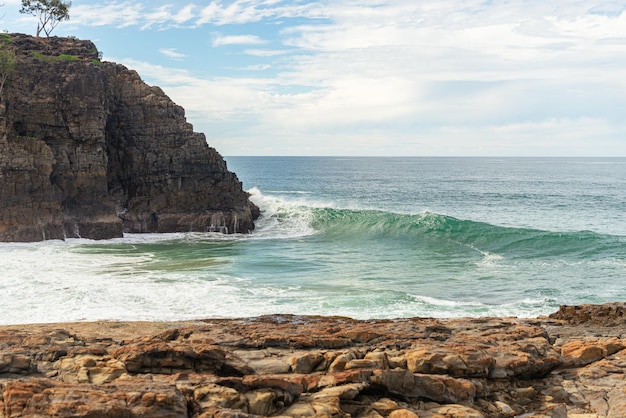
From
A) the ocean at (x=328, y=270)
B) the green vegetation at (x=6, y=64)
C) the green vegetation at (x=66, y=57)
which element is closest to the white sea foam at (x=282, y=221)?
the ocean at (x=328, y=270)

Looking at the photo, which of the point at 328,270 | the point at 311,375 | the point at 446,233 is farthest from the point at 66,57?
the point at 311,375

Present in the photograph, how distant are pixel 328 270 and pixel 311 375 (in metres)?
20.5

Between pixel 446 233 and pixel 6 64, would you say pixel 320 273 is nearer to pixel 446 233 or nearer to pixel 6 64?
pixel 446 233

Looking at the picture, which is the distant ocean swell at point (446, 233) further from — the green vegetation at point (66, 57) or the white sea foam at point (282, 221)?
the green vegetation at point (66, 57)

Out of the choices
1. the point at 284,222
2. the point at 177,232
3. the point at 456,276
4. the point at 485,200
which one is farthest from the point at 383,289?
the point at 485,200

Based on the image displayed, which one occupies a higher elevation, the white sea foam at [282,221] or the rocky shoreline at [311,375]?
the rocky shoreline at [311,375]

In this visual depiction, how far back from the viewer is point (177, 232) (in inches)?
1703

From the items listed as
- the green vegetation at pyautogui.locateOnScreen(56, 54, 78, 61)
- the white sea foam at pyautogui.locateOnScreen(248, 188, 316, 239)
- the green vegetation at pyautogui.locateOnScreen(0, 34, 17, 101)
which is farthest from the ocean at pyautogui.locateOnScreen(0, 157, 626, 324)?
the green vegetation at pyautogui.locateOnScreen(56, 54, 78, 61)

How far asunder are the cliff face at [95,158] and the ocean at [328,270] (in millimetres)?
2022

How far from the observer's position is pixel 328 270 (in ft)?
99.7

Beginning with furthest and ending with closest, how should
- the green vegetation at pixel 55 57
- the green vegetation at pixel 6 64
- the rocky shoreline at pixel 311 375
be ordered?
1. the green vegetation at pixel 55 57
2. the green vegetation at pixel 6 64
3. the rocky shoreline at pixel 311 375

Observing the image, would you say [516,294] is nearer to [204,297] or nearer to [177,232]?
[204,297]

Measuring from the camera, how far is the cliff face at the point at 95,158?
37.6 m

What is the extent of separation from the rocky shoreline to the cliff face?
28.3 meters
